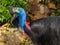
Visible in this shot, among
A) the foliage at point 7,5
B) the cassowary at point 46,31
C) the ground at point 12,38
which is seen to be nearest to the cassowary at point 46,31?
the cassowary at point 46,31

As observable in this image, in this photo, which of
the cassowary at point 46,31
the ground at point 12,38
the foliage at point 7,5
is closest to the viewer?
the cassowary at point 46,31

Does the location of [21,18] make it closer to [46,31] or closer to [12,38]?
[46,31]

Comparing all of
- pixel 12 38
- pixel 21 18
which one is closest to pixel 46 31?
pixel 21 18

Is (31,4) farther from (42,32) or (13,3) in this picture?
(42,32)

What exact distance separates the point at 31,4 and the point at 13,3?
32 centimetres

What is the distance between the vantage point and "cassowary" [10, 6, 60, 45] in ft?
A: 11.0

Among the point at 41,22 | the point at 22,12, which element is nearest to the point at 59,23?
the point at 41,22

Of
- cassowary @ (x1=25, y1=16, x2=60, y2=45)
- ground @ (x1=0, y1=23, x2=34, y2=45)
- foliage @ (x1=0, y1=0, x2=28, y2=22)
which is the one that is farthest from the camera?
foliage @ (x1=0, y1=0, x2=28, y2=22)

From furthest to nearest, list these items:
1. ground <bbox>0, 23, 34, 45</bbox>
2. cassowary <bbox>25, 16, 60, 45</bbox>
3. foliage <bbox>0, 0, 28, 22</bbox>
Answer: foliage <bbox>0, 0, 28, 22</bbox> < ground <bbox>0, 23, 34, 45</bbox> < cassowary <bbox>25, 16, 60, 45</bbox>

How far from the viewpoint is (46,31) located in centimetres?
337

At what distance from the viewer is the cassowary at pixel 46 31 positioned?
11.0 feet

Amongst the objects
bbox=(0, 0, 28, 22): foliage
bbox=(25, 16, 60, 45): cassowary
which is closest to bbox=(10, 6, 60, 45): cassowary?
bbox=(25, 16, 60, 45): cassowary

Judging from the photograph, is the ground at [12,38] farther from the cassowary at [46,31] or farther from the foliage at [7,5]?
the cassowary at [46,31]

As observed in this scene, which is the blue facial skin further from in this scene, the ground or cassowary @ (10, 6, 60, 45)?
the ground
